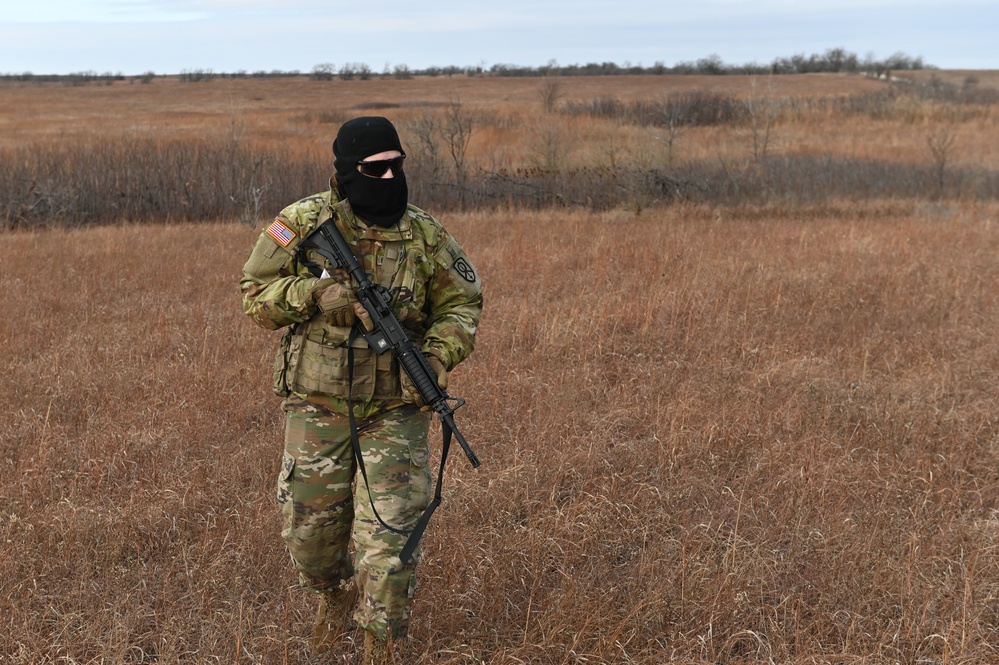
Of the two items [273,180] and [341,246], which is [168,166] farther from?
[341,246]

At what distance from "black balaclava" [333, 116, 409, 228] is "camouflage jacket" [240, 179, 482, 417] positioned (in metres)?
0.05

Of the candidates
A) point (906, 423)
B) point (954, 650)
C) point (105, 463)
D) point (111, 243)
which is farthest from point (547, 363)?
point (111, 243)

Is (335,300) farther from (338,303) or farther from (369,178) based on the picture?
(369,178)

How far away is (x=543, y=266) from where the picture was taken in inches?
381

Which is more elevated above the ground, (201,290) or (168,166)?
(168,166)

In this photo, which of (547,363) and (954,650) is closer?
(954,650)

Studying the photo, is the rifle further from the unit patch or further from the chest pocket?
the unit patch

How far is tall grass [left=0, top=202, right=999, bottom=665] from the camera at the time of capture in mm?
3180

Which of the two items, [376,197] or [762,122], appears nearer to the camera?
[376,197]

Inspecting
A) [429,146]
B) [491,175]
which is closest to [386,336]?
[491,175]

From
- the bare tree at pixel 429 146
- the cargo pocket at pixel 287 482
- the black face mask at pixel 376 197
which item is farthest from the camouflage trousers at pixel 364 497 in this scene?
the bare tree at pixel 429 146

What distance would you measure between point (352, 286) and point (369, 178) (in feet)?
1.13

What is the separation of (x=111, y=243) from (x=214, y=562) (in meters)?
8.65

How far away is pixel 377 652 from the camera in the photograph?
9.05ft
